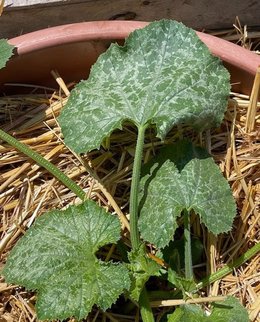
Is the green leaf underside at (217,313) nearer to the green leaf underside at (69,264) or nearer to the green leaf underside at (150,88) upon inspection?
the green leaf underside at (69,264)

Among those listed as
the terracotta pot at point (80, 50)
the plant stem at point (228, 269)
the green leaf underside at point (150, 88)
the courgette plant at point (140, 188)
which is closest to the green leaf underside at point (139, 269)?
the courgette plant at point (140, 188)

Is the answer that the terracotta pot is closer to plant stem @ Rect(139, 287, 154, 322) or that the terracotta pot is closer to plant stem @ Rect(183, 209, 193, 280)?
plant stem @ Rect(183, 209, 193, 280)

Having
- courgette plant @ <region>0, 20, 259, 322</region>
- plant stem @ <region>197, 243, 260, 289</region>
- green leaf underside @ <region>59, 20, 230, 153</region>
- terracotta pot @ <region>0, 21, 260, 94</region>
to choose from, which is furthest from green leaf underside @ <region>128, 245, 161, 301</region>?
terracotta pot @ <region>0, 21, 260, 94</region>

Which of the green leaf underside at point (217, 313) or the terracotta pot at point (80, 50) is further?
the terracotta pot at point (80, 50)

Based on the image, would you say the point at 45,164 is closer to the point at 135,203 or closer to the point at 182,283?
the point at 135,203

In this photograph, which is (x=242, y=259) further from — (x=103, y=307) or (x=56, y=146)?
(x=56, y=146)
